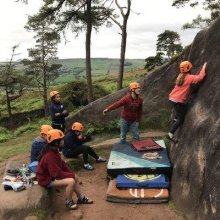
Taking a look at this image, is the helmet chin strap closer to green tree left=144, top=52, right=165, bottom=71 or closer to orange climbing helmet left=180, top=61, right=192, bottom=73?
orange climbing helmet left=180, top=61, right=192, bottom=73

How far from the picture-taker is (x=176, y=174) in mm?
10086

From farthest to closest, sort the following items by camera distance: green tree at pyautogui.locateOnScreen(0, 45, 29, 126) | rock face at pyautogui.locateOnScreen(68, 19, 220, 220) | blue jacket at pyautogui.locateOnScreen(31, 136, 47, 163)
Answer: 1. green tree at pyautogui.locateOnScreen(0, 45, 29, 126)
2. blue jacket at pyautogui.locateOnScreen(31, 136, 47, 163)
3. rock face at pyautogui.locateOnScreen(68, 19, 220, 220)

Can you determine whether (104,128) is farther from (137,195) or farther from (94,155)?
(137,195)

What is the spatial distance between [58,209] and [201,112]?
4.54 m

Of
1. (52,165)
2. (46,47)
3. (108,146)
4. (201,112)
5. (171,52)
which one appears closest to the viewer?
(52,165)

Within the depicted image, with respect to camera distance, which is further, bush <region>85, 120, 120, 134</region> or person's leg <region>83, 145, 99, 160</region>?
bush <region>85, 120, 120, 134</region>

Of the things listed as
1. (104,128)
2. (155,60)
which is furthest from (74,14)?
(155,60)

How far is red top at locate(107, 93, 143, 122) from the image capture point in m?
13.0

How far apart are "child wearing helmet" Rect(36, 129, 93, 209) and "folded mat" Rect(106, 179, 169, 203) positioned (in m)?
1.07

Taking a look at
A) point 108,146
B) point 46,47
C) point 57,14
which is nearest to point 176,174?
point 108,146

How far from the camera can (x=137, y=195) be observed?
32.8 feet

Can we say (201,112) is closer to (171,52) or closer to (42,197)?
(42,197)

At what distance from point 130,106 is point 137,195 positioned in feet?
12.6

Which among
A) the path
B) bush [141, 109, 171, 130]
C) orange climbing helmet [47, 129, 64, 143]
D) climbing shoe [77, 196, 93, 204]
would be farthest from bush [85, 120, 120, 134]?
orange climbing helmet [47, 129, 64, 143]
